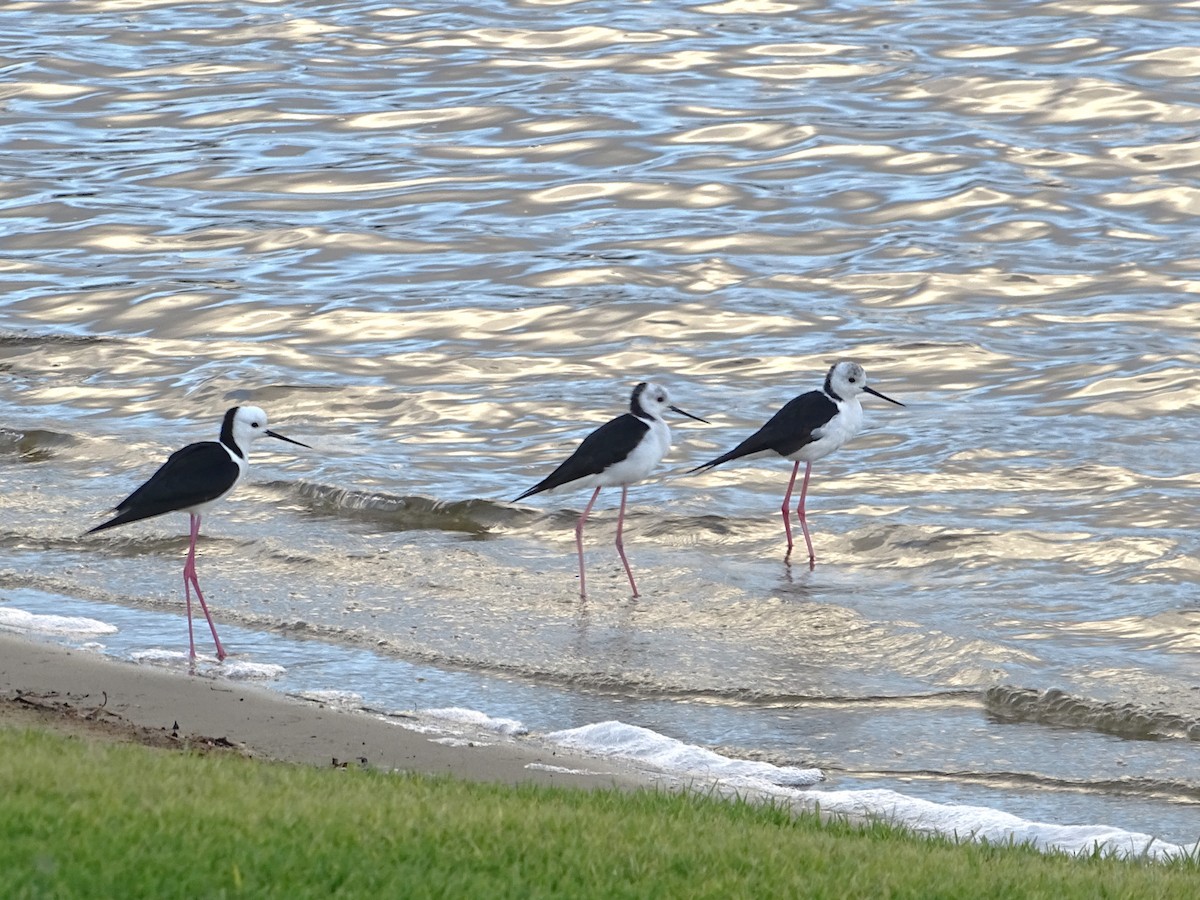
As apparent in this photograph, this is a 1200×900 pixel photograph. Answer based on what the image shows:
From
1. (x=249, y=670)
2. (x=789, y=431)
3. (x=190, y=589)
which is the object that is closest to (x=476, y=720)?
(x=249, y=670)

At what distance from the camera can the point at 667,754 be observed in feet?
31.3

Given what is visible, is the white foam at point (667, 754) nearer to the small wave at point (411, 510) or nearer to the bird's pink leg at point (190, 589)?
the bird's pink leg at point (190, 589)

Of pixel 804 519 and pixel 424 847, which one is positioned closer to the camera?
pixel 424 847

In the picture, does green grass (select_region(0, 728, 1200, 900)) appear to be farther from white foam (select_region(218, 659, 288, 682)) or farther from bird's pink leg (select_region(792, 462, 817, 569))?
bird's pink leg (select_region(792, 462, 817, 569))

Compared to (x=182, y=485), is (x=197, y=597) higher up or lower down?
lower down

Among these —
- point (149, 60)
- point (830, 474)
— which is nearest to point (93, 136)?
point (149, 60)

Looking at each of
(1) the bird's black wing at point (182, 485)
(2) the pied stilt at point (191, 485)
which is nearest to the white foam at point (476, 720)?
(2) the pied stilt at point (191, 485)

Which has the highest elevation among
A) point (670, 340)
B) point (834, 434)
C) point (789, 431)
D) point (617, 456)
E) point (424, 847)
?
point (424, 847)

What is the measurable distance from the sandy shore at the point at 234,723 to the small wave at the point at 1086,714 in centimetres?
258

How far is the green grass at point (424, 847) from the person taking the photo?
5695 mm

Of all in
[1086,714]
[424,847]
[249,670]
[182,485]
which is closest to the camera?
[424,847]

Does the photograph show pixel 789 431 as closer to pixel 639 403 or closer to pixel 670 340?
pixel 639 403

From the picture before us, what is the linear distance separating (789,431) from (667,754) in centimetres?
525

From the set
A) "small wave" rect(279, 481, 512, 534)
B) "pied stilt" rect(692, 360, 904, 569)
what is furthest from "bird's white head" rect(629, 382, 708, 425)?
"small wave" rect(279, 481, 512, 534)
